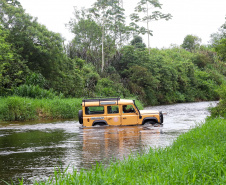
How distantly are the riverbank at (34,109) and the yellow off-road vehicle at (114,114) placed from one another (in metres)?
5.93

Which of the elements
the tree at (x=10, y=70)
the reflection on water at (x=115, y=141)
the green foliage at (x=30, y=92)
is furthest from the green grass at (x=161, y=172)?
the tree at (x=10, y=70)

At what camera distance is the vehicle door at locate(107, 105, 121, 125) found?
1598cm

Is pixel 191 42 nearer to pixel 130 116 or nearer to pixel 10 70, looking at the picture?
pixel 10 70

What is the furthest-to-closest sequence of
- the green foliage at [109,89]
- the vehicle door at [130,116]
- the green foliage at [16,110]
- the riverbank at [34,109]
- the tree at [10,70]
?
the green foliage at [109,89] < the tree at [10,70] < the riverbank at [34,109] < the green foliage at [16,110] < the vehicle door at [130,116]

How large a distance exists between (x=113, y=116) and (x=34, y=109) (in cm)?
726

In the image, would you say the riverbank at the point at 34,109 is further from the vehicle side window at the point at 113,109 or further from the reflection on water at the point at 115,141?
the vehicle side window at the point at 113,109

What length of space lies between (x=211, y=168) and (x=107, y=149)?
5.43m

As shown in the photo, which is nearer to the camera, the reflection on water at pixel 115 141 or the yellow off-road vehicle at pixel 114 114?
the reflection on water at pixel 115 141

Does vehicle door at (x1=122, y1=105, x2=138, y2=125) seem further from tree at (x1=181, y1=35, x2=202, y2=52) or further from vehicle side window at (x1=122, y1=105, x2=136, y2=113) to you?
tree at (x1=181, y1=35, x2=202, y2=52)

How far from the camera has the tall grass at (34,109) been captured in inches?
789

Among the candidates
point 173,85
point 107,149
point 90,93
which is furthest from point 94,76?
point 107,149

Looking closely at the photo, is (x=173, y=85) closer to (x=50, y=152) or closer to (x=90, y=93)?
(x=90, y=93)

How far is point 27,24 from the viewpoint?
1056 inches

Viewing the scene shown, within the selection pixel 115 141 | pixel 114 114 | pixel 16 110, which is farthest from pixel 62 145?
pixel 16 110
